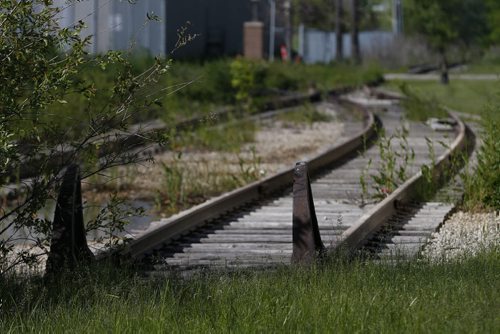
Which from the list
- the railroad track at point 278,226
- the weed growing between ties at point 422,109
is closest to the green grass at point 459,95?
the weed growing between ties at point 422,109

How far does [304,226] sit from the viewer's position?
8180 millimetres

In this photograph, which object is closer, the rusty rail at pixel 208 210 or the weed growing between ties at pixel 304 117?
the rusty rail at pixel 208 210

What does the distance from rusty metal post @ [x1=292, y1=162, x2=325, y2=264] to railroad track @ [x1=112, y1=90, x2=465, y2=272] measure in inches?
5.2

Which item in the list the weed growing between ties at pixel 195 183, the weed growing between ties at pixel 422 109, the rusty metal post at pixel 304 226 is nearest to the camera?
the rusty metal post at pixel 304 226

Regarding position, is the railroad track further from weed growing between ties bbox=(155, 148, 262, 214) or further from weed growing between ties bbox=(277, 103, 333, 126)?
weed growing between ties bbox=(277, 103, 333, 126)

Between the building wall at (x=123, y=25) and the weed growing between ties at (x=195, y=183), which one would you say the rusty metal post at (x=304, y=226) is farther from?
the building wall at (x=123, y=25)

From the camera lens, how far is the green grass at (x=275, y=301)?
5.89 metres

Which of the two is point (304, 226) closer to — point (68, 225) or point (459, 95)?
point (68, 225)

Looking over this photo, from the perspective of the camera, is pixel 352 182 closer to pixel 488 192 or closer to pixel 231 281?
pixel 488 192

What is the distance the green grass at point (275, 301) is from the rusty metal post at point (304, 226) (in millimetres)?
482

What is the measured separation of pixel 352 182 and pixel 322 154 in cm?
166

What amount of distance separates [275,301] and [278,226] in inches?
154

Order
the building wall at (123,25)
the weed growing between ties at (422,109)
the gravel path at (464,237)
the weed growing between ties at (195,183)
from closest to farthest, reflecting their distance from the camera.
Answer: the gravel path at (464,237), the weed growing between ties at (195,183), the weed growing between ties at (422,109), the building wall at (123,25)

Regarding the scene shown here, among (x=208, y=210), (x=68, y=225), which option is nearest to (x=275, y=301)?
(x=68, y=225)
